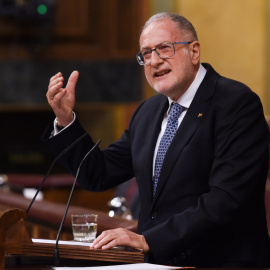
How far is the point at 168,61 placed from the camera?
1989 mm

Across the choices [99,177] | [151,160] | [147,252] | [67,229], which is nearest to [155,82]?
[151,160]

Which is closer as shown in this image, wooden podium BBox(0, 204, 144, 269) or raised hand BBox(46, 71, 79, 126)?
wooden podium BBox(0, 204, 144, 269)

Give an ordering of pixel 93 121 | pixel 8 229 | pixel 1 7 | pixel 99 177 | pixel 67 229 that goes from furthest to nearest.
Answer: pixel 93 121 → pixel 1 7 → pixel 67 229 → pixel 99 177 → pixel 8 229

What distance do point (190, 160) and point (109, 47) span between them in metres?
4.29

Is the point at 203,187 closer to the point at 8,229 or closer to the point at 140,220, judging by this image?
the point at 140,220

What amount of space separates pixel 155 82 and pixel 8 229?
656 millimetres

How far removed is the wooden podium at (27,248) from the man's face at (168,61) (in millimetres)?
559

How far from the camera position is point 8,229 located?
1.60m

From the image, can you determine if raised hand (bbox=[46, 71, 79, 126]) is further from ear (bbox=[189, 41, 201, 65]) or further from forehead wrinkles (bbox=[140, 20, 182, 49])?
ear (bbox=[189, 41, 201, 65])

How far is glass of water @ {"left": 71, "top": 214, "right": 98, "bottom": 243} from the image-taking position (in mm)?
1968

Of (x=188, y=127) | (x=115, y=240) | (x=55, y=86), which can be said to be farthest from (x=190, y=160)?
(x=55, y=86)

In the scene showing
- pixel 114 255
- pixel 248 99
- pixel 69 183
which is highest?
pixel 248 99

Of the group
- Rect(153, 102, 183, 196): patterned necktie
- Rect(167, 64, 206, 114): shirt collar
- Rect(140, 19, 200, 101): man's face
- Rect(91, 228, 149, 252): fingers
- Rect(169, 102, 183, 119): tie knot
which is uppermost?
Rect(140, 19, 200, 101): man's face

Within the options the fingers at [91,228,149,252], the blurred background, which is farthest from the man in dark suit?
the blurred background
